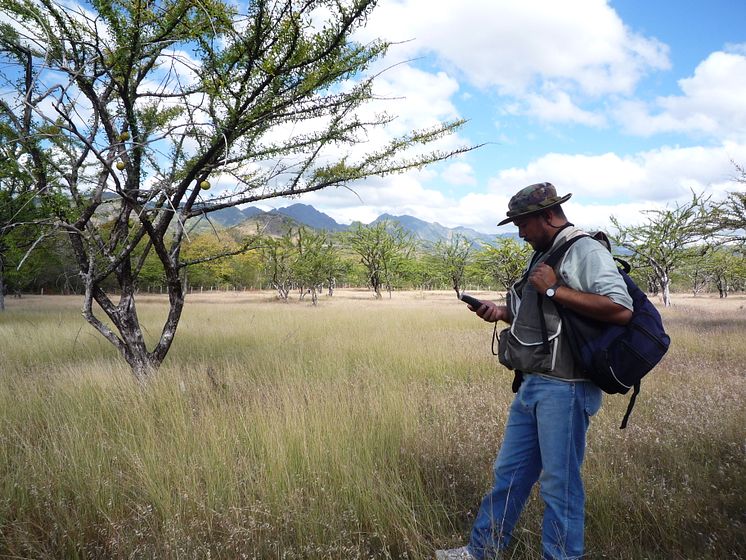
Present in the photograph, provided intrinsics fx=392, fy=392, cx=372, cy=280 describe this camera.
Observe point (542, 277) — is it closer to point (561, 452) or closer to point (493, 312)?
point (493, 312)

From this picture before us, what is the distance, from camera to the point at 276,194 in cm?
435

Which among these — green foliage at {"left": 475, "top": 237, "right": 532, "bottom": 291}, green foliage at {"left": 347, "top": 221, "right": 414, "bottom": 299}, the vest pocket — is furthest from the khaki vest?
green foliage at {"left": 347, "top": 221, "right": 414, "bottom": 299}

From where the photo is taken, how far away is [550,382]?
6.68ft

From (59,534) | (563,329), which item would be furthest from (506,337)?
(59,534)

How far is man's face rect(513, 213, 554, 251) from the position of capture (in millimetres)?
2186

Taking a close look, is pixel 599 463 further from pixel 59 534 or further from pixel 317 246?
pixel 317 246

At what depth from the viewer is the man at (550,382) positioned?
1931 millimetres

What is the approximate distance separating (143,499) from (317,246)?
1207 inches

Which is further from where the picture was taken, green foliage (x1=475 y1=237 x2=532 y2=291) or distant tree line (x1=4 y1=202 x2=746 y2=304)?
green foliage (x1=475 y1=237 x2=532 y2=291)

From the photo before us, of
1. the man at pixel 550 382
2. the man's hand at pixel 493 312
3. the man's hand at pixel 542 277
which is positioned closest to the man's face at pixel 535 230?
the man at pixel 550 382

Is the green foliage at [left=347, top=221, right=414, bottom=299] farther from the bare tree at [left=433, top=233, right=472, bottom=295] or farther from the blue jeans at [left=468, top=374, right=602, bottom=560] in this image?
the blue jeans at [left=468, top=374, right=602, bottom=560]

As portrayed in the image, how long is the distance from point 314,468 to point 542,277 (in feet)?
7.27

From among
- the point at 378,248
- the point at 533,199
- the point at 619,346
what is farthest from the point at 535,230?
the point at 378,248

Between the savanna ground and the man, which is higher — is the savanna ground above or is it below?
below
